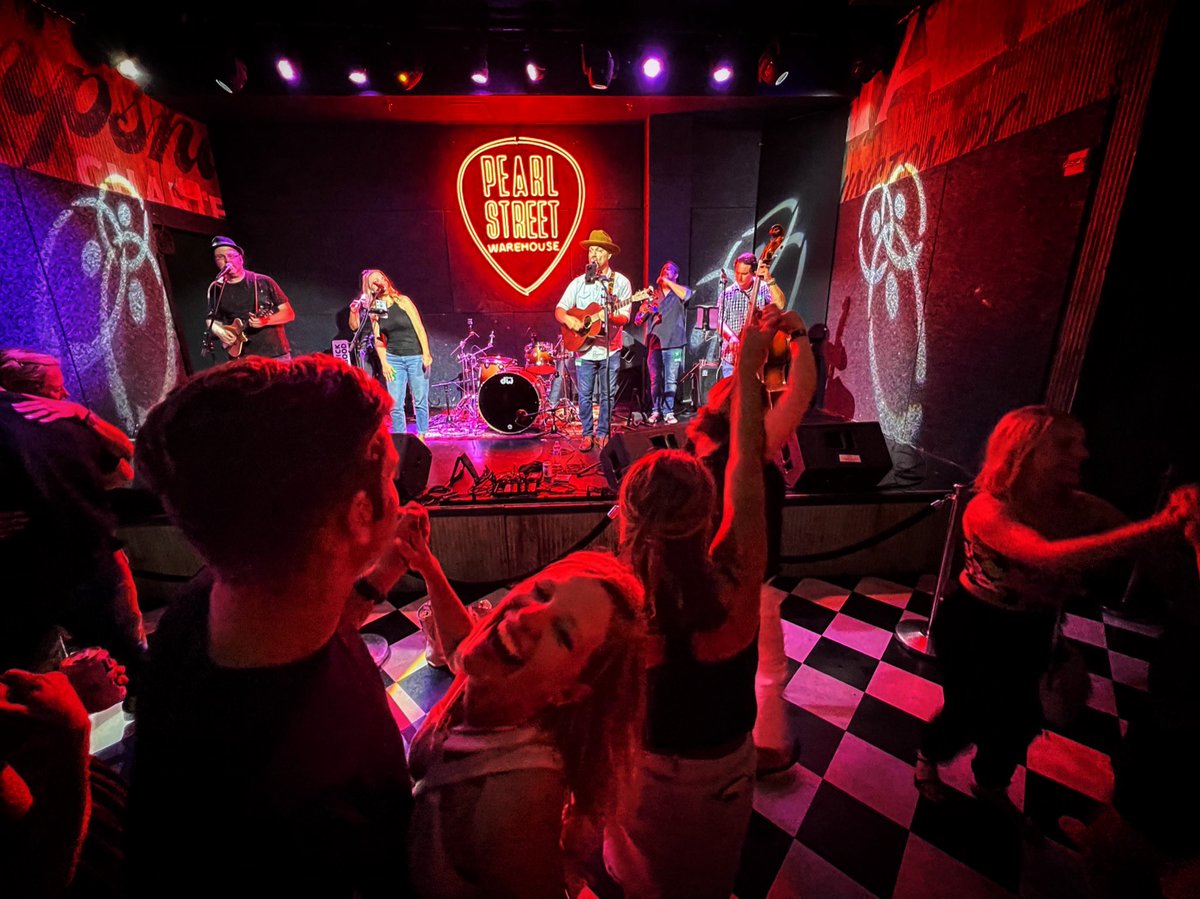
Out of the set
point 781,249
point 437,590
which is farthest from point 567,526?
point 781,249

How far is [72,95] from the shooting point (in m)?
4.38

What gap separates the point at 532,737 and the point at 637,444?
304 centimetres

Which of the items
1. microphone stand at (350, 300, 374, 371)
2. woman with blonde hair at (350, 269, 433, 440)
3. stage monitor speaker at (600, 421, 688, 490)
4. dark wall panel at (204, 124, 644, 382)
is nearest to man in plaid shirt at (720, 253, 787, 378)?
dark wall panel at (204, 124, 644, 382)

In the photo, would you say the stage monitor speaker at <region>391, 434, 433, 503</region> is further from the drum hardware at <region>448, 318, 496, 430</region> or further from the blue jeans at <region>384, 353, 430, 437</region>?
the drum hardware at <region>448, 318, 496, 430</region>

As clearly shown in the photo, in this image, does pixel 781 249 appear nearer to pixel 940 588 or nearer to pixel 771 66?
pixel 771 66

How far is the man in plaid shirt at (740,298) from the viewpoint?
5945 mm

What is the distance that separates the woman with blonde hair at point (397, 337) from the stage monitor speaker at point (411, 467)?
1.59 meters

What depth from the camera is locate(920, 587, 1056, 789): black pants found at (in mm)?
1765

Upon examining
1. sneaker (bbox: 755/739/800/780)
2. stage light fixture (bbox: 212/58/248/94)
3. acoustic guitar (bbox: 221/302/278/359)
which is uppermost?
stage light fixture (bbox: 212/58/248/94)

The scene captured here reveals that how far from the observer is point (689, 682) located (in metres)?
1.23

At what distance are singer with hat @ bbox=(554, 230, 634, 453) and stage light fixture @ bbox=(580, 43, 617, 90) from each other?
1423 mm

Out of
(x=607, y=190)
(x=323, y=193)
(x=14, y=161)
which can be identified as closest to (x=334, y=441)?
(x=14, y=161)

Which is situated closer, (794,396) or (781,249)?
(794,396)

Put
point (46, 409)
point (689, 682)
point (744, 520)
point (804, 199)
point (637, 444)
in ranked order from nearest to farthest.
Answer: point (689, 682) → point (744, 520) → point (46, 409) → point (637, 444) → point (804, 199)
